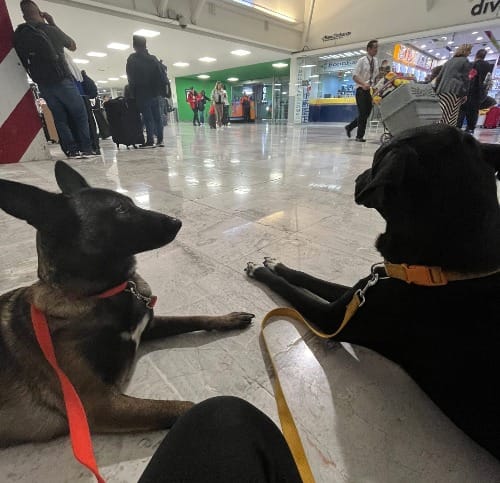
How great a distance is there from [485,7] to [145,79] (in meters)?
11.7

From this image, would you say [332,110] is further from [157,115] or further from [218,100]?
[157,115]

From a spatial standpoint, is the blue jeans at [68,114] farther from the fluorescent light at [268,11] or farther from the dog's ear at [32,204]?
the fluorescent light at [268,11]

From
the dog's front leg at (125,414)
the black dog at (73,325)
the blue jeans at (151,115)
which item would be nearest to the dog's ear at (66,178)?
the black dog at (73,325)

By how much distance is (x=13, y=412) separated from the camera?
0.77 metres

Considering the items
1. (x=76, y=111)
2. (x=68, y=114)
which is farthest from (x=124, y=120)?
(x=76, y=111)

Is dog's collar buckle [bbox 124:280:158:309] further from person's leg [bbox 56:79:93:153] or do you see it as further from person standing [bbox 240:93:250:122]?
person standing [bbox 240:93:250:122]

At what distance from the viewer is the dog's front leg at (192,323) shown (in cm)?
116

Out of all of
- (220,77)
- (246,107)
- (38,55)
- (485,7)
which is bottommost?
(246,107)

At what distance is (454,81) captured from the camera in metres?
6.09

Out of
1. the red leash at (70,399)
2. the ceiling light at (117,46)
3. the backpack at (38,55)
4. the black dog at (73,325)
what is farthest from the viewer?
the ceiling light at (117,46)

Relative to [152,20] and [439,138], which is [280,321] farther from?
[152,20]

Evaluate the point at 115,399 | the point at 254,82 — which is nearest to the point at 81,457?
the point at 115,399

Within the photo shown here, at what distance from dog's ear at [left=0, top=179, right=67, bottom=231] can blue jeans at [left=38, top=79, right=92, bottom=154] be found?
568cm

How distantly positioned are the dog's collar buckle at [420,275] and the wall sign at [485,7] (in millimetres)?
13821
